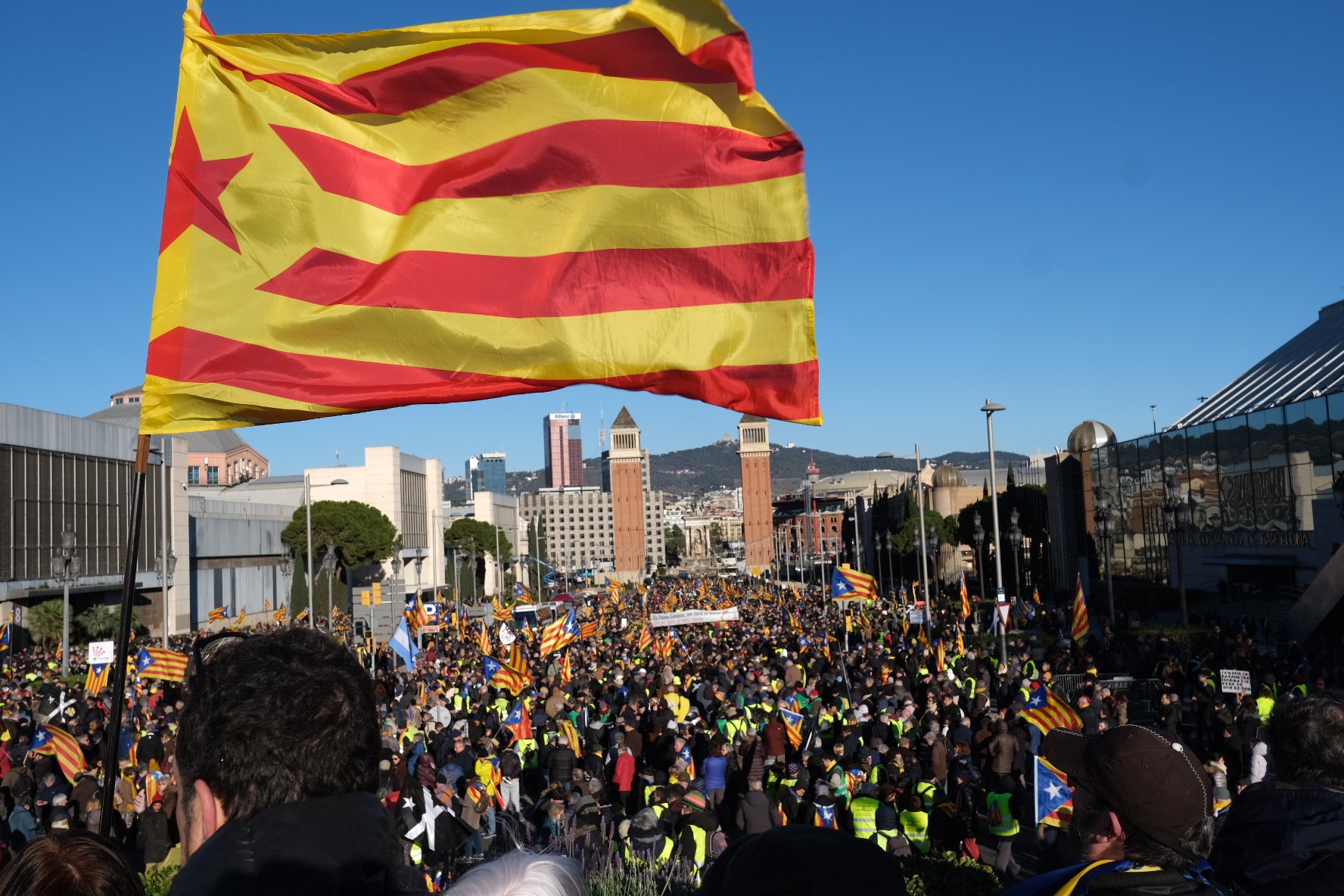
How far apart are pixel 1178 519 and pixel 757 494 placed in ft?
419

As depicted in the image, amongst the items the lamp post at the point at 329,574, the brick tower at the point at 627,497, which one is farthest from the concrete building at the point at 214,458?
the brick tower at the point at 627,497

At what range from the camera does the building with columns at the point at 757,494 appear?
160m

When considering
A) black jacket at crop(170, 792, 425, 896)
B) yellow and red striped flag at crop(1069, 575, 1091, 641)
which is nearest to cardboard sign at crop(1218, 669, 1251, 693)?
yellow and red striped flag at crop(1069, 575, 1091, 641)

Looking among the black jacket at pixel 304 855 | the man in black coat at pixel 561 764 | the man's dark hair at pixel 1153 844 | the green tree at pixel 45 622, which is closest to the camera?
the black jacket at pixel 304 855

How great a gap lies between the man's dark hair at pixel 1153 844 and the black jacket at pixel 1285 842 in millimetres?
580

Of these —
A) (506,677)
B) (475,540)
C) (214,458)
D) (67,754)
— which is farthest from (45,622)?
Answer: (214,458)

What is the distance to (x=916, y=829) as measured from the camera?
34.9ft

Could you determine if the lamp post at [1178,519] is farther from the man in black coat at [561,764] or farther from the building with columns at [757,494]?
the building with columns at [757,494]

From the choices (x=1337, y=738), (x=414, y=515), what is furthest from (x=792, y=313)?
(x=414, y=515)

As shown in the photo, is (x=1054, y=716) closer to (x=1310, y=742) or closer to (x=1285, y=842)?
(x=1310, y=742)

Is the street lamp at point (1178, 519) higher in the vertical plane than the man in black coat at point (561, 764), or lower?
higher

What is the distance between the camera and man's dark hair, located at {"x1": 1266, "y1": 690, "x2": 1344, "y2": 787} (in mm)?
3730

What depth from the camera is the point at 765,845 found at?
203cm

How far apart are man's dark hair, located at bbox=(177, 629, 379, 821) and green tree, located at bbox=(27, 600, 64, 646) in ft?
149
